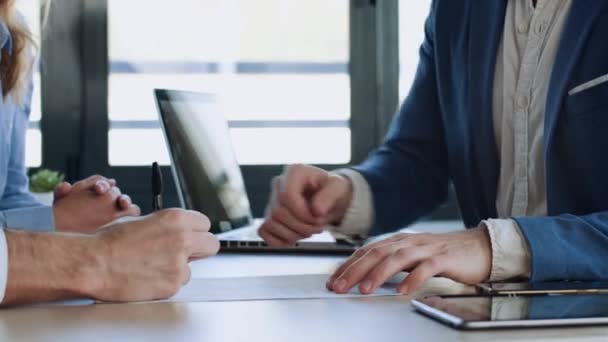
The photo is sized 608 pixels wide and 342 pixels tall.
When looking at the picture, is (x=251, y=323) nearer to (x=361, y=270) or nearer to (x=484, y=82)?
(x=361, y=270)

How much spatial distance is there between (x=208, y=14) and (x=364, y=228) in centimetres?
154

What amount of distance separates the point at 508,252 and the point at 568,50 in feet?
1.26

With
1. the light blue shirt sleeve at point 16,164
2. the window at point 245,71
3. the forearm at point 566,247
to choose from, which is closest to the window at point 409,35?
the window at point 245,71

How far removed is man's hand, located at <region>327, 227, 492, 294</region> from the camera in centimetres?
105

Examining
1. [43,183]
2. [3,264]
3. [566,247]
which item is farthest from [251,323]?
[43,183]

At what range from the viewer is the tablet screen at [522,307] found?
832 mm

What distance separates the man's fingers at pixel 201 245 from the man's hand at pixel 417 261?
0.16m

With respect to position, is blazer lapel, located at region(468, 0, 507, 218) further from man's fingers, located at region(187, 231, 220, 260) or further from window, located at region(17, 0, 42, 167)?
window, located at region(17, 0, 42, 167)

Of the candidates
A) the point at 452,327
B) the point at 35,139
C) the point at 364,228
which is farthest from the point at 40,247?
the point at 35,139

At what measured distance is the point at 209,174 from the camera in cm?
199

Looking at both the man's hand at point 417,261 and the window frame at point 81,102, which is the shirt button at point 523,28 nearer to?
the man's hand at point 417,261

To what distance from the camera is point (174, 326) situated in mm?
870

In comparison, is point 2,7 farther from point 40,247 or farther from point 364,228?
point 40,247

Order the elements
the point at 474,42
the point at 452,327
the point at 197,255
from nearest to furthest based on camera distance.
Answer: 1. the point at 452,327
2. the point at 197,255
3. the point at 474,42
